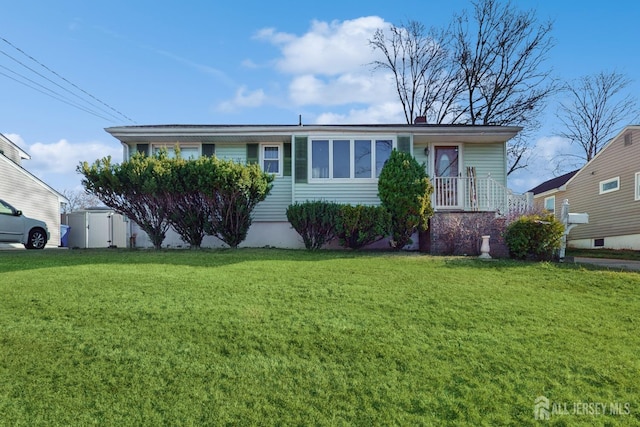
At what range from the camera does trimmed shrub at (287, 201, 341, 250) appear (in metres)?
10.7

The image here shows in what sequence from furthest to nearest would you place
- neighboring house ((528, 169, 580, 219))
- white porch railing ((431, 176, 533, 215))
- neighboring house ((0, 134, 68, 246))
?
neighboring house ((528, 169, 580, 219)) < neighboring house ((0, 134, 68, 246)) < white porch railing ((431, 176, 533, 215))

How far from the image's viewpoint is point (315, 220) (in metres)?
10.7

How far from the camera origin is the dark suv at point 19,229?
12.9 meters

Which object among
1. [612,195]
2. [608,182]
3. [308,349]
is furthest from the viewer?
[608,182]

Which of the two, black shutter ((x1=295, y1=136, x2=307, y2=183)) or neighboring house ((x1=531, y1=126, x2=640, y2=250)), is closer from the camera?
black shutter ((x1=295, y1=136, x2=307, y2=183))

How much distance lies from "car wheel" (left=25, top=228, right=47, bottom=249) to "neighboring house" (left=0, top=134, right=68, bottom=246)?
579 centimetres

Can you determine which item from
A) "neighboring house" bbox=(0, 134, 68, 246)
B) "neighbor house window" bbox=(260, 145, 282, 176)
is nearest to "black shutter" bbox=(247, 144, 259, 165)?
"neighbor house window" bbox=(260, 145, 282, 176)

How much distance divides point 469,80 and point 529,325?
22155 millimetres

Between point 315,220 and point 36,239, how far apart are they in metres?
10.2

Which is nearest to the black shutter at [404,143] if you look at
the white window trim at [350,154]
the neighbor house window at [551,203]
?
the white window trim at [350,154]

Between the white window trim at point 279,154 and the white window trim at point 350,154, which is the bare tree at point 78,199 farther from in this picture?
the white window trim at point 350,154

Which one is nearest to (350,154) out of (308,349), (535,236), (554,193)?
(535,236)

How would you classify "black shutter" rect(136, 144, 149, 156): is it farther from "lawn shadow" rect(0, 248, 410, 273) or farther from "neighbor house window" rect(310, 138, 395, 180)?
"neighbor house window" rect(310, 138, 395, 180)

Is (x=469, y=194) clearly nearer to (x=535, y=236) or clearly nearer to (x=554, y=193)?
(x=535, y=236)
